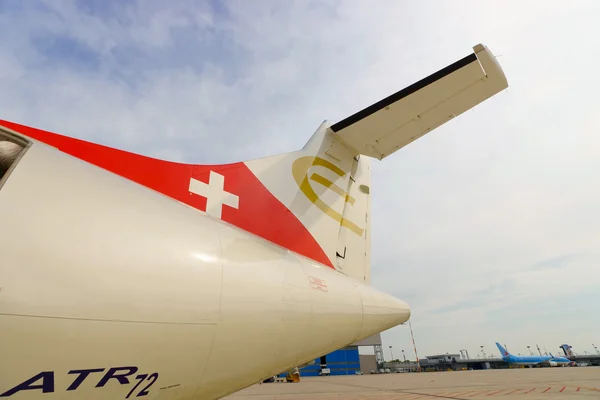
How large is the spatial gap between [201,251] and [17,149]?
1.21 m

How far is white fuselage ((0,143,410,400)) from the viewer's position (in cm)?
148

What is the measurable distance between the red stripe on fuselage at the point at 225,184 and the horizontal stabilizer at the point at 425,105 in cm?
145

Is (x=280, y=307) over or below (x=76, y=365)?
over

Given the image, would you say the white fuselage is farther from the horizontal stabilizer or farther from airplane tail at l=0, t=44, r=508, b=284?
the horizontal stabilizer

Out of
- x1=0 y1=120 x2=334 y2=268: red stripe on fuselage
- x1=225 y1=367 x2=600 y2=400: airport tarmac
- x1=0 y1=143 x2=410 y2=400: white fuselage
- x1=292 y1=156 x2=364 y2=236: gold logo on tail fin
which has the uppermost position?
x1=292 y1=156 x2=364 y2=236: gold logo on tail fin

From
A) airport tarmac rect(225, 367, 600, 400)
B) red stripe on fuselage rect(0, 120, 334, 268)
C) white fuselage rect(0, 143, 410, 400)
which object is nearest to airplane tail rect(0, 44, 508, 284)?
red stripe on fuselage rect(0, 120, 334, 268)

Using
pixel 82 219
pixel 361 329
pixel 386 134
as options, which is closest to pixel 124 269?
pixel 82 219

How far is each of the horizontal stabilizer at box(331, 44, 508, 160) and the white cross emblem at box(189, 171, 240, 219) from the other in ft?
5.92

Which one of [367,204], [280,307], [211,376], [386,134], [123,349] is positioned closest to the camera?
[123,349]

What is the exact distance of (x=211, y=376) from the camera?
7.54 ft

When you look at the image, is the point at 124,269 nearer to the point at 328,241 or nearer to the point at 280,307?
the point at 280,307

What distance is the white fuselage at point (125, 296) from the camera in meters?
1.48

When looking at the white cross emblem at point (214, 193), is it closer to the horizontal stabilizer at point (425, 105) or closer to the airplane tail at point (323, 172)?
the airplane tail at point (323, 172)

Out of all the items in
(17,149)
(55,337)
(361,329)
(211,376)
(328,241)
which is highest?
(328,241)
